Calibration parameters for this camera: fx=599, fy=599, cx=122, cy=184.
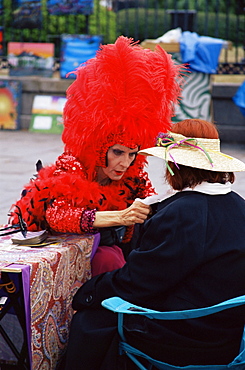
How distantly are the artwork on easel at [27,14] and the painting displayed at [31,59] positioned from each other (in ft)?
1.38

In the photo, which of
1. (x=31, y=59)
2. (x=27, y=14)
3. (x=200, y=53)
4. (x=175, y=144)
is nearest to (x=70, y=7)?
(x=27, y=14)

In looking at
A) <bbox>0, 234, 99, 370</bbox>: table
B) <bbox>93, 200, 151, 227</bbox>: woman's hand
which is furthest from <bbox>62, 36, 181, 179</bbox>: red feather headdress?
<bbox>0, 234, 99, 370</bbox>: table

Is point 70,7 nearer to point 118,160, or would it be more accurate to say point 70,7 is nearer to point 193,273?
point 118,160

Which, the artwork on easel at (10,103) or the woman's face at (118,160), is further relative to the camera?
the artwork on easel at (10,103)

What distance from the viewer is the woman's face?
2828 millimetres

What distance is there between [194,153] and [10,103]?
25.9ft

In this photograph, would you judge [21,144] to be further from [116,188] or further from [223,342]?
[223,342]

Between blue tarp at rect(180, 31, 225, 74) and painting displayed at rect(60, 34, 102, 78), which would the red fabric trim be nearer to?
blue tarp at rect(180, 31, 225, 74)

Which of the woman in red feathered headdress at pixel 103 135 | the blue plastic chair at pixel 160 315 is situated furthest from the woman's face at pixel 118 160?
the blue plastic chair at pixel 160 315

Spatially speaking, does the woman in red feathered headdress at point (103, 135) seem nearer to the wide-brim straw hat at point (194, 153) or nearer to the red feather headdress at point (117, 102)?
the red feather headdress at point (117, 102)

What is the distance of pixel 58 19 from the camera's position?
11.2 meters

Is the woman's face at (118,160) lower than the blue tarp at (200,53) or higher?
lower

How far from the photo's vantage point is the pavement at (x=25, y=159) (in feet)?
18.5

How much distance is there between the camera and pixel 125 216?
257 cm
